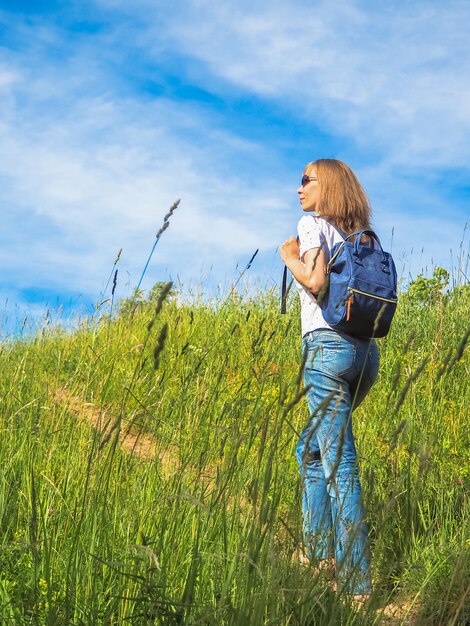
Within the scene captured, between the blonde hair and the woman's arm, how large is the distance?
0.32m

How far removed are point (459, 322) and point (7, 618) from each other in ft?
22.2

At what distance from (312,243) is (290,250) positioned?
7.9 inches

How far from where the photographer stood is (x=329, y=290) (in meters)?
3.86

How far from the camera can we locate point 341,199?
13.7ft

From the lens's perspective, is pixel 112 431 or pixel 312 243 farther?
pixel 312 243

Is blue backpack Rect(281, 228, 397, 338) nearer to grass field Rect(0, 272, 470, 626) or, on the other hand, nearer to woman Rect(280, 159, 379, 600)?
woman Rect(280, 159, 379, 600)

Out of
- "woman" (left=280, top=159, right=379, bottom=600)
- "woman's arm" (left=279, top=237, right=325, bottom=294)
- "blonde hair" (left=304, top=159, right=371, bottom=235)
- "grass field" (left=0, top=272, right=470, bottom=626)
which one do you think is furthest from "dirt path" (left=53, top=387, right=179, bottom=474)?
"blonde hair" (left=304, top=159, right=371, bottom=235)

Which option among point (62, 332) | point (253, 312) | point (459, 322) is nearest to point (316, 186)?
point (459, 322)

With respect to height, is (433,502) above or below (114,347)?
below

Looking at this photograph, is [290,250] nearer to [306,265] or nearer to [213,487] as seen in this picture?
[306,265]

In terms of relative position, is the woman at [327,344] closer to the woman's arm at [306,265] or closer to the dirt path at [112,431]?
the woman's arm at [306,265]

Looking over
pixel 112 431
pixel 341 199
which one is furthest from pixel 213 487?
pixel 341 199

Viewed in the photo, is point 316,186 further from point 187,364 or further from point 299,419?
point 187,364

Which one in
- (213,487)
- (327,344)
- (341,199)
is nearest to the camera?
(213,487)
